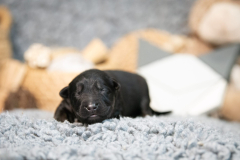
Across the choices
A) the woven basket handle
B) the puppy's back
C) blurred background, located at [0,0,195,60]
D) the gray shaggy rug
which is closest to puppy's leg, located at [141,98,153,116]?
the puppy's back

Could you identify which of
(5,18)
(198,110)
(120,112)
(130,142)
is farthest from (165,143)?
(5,18)

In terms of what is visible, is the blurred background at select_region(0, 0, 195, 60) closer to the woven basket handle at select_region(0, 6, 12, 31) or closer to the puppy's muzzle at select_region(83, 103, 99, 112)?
the woven basket handle at select_region(0, 6, 12, 31)

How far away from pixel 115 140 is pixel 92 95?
27cm

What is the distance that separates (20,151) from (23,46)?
1983 millimetres

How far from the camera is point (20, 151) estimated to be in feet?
2.53

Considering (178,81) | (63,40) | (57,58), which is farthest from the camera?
(63,40)

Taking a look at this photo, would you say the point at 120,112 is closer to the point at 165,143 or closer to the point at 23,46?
the point at 165,143

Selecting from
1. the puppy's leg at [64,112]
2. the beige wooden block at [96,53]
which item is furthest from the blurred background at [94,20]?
the puppy's leg at [64,112]

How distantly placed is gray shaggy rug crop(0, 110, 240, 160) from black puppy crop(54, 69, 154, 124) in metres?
0.07

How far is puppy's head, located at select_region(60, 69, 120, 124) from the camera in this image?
1.07 m

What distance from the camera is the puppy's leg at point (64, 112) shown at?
128cm

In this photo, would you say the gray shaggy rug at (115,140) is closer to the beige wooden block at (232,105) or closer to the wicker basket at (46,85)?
the wicker basket at (46,85)

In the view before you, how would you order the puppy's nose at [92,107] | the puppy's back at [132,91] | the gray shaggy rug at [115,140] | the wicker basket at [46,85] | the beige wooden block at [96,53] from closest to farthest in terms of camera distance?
the gray shaggy rug at [115,140]
the puppy's nose at [92,107]
the puppy's back at [132,91]
the wicker basket at [46,85]
the beige wooden block at [96,53]

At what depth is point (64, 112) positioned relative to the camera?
1.32 m
